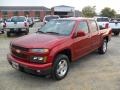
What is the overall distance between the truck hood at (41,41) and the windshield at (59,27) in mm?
430

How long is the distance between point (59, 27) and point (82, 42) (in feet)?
2.97

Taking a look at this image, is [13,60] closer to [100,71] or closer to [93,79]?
[93,79]

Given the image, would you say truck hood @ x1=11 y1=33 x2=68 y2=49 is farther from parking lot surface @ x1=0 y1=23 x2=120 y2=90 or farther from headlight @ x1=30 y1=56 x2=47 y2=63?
parking lot surface @ x1=0 y1=23 x2=120 y2=90

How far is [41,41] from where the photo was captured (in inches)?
236

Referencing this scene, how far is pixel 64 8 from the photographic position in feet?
234

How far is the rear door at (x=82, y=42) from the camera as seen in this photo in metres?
6.86

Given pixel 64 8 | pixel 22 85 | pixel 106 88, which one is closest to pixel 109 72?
pixel 106 88

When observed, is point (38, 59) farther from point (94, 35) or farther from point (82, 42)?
point (94, 35)

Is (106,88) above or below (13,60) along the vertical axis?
below

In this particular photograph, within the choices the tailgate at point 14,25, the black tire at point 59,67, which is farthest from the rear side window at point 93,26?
the tailgate at point 14,25

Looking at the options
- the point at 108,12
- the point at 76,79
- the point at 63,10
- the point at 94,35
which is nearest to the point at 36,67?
the point at 76,79

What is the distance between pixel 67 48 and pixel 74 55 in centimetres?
56

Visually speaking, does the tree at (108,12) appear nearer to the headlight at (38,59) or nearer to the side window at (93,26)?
the side window at (93,26)

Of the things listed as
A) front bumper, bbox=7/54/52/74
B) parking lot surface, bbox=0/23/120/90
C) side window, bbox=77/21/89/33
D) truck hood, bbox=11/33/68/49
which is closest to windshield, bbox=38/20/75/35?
side window, bbox=77/21/89/33
